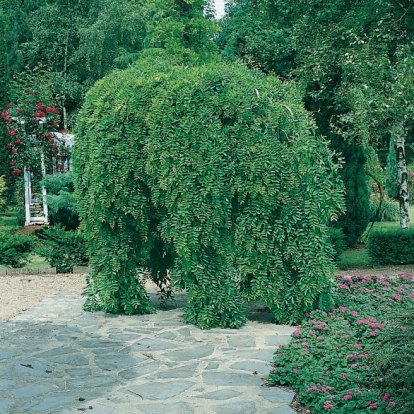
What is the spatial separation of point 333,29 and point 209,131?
18.7 feet

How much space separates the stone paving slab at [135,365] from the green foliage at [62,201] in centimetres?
626

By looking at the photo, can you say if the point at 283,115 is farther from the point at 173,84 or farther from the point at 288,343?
the point at 288,343

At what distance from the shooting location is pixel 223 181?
21.9ft

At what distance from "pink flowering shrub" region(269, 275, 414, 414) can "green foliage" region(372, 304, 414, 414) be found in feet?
0.06

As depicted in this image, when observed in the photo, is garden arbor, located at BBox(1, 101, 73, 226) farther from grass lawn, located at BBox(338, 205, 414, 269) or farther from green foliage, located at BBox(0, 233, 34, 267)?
grass lawn, located at BBox(338, 205, 414, 269)

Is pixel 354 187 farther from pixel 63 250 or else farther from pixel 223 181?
pixel 223 181

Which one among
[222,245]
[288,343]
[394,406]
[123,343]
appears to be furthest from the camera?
[222,245]

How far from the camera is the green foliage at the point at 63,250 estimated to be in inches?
440

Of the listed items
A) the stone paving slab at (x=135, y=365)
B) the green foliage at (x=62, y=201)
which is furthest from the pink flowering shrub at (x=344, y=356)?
the green foliage at (x=62, y=201)

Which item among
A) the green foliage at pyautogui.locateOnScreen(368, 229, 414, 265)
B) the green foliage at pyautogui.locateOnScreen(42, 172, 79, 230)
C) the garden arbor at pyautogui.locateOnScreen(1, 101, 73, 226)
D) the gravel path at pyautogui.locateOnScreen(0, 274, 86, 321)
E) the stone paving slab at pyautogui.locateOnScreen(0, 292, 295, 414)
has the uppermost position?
the garden arbor at pyautogui.locateOnScreen(1, 101, 73, 226)

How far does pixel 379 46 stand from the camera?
33.9ft

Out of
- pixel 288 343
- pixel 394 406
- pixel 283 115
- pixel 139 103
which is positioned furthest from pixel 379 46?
pixel 394 406

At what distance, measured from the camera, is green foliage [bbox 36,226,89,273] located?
11.2 meters

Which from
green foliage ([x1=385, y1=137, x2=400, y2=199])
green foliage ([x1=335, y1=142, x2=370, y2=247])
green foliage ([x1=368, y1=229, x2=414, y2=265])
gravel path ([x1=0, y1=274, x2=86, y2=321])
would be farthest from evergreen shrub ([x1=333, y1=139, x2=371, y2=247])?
green foliage ([x1=385, y1=137, x2=400, y2=199])
